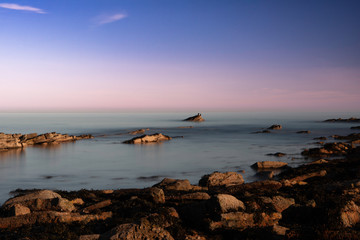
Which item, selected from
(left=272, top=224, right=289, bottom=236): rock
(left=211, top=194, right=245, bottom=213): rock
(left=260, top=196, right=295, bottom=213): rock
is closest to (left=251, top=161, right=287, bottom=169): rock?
(left=260, top=196, right=295, bottom=213): rock

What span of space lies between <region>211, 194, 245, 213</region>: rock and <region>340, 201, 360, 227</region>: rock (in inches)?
166

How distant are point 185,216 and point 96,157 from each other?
146 feet

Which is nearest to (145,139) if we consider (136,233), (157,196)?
(157,196)

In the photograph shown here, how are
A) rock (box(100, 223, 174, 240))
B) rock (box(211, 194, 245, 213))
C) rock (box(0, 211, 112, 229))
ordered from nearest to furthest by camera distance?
rock (box(100, 223, 174, 240)) < rock (box(211, 194, 245, 213)) < rock (box(0, 211, 112, 229))

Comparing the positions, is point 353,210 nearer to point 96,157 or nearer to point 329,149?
point 329,149

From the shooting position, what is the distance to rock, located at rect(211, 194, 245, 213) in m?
13.9

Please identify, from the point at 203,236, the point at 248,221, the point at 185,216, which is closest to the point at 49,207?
the point at 185,216

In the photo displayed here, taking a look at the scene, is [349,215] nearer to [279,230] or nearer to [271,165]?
[279,230]

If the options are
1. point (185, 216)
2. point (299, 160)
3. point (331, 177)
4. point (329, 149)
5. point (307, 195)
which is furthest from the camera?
point (329, 149)

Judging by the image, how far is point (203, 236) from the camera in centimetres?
1280

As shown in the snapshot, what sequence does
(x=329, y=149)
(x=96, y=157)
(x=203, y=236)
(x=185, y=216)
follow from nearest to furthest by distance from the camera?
(x=203, y=236) → (x=185, y=216) → (x=329, y=149) → (x=96, y=157)

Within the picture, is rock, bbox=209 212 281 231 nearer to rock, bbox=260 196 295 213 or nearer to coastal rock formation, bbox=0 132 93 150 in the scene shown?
rock, bbox=260 196 295 213

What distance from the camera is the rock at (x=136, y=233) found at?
436 inches

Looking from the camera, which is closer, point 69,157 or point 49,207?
point 49,207
